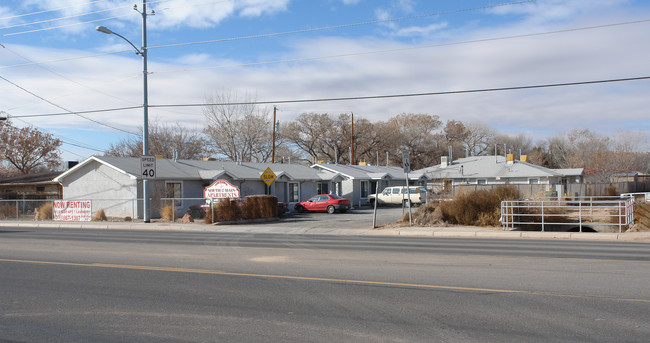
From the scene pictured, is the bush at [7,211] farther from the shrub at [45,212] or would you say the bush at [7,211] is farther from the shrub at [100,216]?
the shrub at [100,216]

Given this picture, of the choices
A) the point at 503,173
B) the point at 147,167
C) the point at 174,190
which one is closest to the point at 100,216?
the point at 174,190

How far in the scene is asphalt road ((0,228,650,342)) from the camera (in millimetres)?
6332

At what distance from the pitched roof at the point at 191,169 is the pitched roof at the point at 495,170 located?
12722 mm

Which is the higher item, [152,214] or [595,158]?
[595,158]

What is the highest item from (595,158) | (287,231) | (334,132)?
(334,132)

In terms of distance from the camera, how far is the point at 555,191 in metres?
35.0

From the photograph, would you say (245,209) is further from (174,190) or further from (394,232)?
(394,232)

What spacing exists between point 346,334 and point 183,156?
56.8 metres

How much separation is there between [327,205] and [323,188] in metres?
9.26

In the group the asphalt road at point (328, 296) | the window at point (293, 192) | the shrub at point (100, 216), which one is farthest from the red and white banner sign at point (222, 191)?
the asphalt road at point (328, 296)

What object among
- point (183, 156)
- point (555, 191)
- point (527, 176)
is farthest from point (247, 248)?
point (183, 156)

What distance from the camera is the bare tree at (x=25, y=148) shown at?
5647cm

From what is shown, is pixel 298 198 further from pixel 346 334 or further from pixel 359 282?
pixel 346 334

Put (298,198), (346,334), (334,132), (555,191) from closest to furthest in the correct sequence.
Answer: (346,334) < (555,191) < (298,198) < (334,132)
